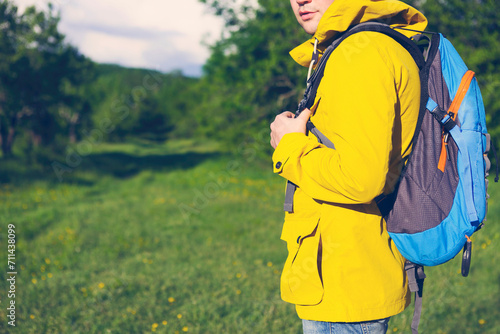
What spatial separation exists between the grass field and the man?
2378 millimetres

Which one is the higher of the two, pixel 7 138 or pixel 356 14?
pixel 356 14

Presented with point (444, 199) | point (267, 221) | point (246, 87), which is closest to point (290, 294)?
point (444, 199)

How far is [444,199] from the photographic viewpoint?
127 centimetres

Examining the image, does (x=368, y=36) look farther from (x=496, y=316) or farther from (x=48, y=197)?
(x=48, y=197)

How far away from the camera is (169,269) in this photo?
5.40 meters

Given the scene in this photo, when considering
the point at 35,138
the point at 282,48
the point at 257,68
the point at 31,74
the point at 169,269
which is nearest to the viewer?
the point at 169,269

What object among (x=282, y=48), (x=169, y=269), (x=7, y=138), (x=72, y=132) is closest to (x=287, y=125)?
(x=169, y=269)

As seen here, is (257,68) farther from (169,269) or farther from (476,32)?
(169,269)

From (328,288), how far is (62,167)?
15.1 meters

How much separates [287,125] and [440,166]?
0.53 m

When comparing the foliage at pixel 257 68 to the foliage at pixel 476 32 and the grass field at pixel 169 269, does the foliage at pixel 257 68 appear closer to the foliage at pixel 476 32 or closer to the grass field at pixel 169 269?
the grass field at pixel 169 269

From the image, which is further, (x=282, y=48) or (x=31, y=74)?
(x=31, y=74)

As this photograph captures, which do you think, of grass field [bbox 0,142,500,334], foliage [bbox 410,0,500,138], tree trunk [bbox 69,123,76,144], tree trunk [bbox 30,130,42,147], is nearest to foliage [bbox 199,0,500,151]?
foliage [bbox 410,0,500,138]

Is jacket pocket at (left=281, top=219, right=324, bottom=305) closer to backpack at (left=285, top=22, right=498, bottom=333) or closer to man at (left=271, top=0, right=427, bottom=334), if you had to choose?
man at (left=271, top=0, right=427, bottom=334)
